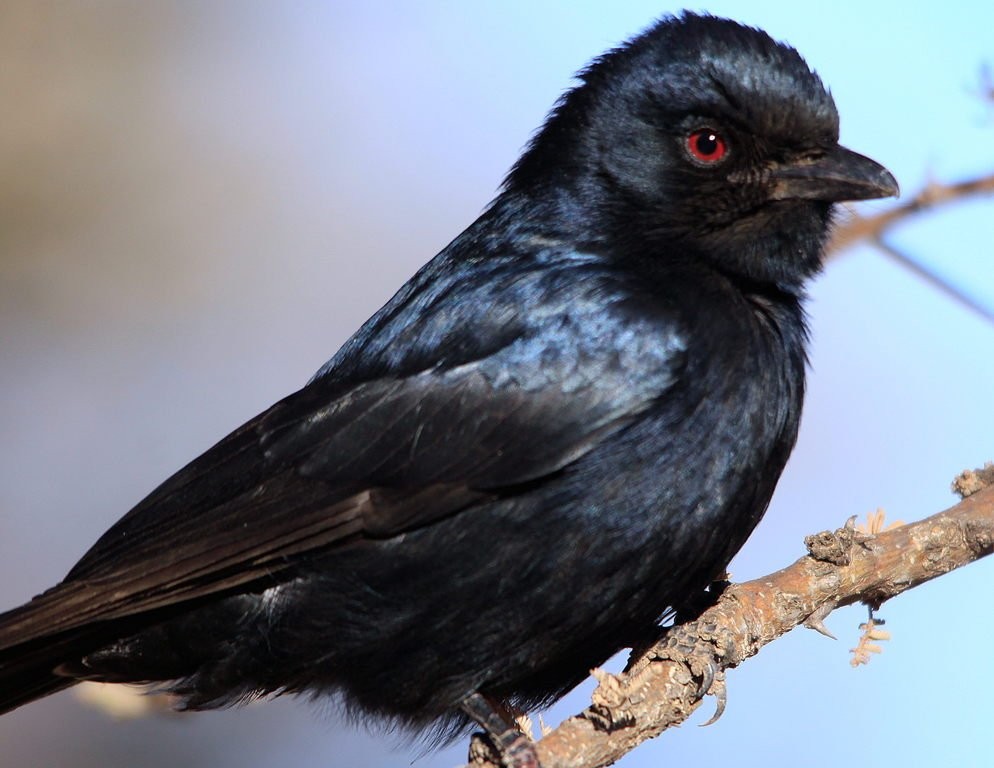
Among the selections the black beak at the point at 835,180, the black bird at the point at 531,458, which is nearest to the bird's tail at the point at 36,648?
the black bird at the point at 531,458

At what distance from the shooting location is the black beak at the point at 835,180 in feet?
13.0

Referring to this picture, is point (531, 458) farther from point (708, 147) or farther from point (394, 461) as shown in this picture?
point (708, 147)

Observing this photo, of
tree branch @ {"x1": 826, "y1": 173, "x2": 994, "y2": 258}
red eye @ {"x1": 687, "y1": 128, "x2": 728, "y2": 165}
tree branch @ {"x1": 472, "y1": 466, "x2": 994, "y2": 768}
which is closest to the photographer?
tree branch @ {"x1": 472, "y1": 466, "x2": 994, "y2": 768}

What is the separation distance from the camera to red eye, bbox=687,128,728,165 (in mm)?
4035

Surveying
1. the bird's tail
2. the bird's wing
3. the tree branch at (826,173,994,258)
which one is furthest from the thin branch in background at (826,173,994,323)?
the bird's tail

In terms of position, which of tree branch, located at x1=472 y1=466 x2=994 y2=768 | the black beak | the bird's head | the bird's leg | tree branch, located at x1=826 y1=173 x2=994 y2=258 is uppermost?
the bird's head

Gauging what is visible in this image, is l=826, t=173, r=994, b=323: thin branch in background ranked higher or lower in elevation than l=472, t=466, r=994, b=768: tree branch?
higher

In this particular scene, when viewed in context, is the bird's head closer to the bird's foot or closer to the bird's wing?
the bird's wing

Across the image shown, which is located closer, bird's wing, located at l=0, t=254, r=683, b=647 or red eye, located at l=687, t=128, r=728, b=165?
bird's wing, located at l=0, t=254, r=683, b=647

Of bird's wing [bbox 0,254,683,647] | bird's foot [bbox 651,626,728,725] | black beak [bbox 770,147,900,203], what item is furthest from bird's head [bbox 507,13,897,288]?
bird's foot [bbox 651,626,728,725]

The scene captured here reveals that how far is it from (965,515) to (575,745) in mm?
1391

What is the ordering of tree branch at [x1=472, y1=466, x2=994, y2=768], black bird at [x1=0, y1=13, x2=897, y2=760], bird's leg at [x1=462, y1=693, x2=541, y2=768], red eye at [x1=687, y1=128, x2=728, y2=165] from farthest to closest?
1. red eye at [x1=687, y1=128, x2=728, y2=165]
2. tree branch at [x1=472, y1=466, x2=994, y2=768]
3. black bird at [x1=0, y1=13, x2=897, y2=760]
4. bird's leg at [x1=462, y1=693, x2=541, y2=768]

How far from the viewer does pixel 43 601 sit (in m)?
3.84

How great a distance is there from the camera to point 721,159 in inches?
159
